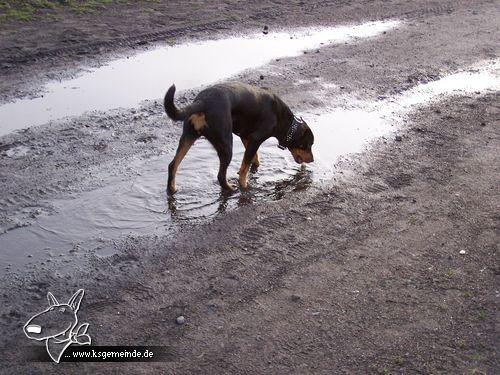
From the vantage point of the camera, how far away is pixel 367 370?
17.1 feet

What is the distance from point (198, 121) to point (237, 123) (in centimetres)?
68

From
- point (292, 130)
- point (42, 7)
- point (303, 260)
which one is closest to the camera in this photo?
point (303, 260)

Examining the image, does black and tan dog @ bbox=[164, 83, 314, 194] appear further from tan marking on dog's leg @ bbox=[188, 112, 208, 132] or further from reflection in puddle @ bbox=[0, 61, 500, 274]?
reflection in puddle @ bbox=[0, 61, 500, 274]

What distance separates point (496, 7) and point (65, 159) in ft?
47.0

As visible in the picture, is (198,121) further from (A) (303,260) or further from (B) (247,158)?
(A) (303,260)

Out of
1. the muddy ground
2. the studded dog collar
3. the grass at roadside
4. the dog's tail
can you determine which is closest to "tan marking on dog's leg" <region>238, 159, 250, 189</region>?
the muddy ground

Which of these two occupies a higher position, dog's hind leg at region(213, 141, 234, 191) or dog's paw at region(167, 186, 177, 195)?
dog's hind leg at region(213, 141, 234, 191)

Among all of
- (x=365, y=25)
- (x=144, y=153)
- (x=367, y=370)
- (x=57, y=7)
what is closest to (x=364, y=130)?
(x=144, y=153)

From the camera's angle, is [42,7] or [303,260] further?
[42,7]

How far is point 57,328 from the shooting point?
5.51 meters

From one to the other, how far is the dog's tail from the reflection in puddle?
41.2 inches

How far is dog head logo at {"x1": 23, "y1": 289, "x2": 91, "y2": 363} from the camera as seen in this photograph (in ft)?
17.5

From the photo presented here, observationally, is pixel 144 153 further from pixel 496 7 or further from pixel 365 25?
pixel 496 7

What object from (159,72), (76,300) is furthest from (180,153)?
(159,72)
